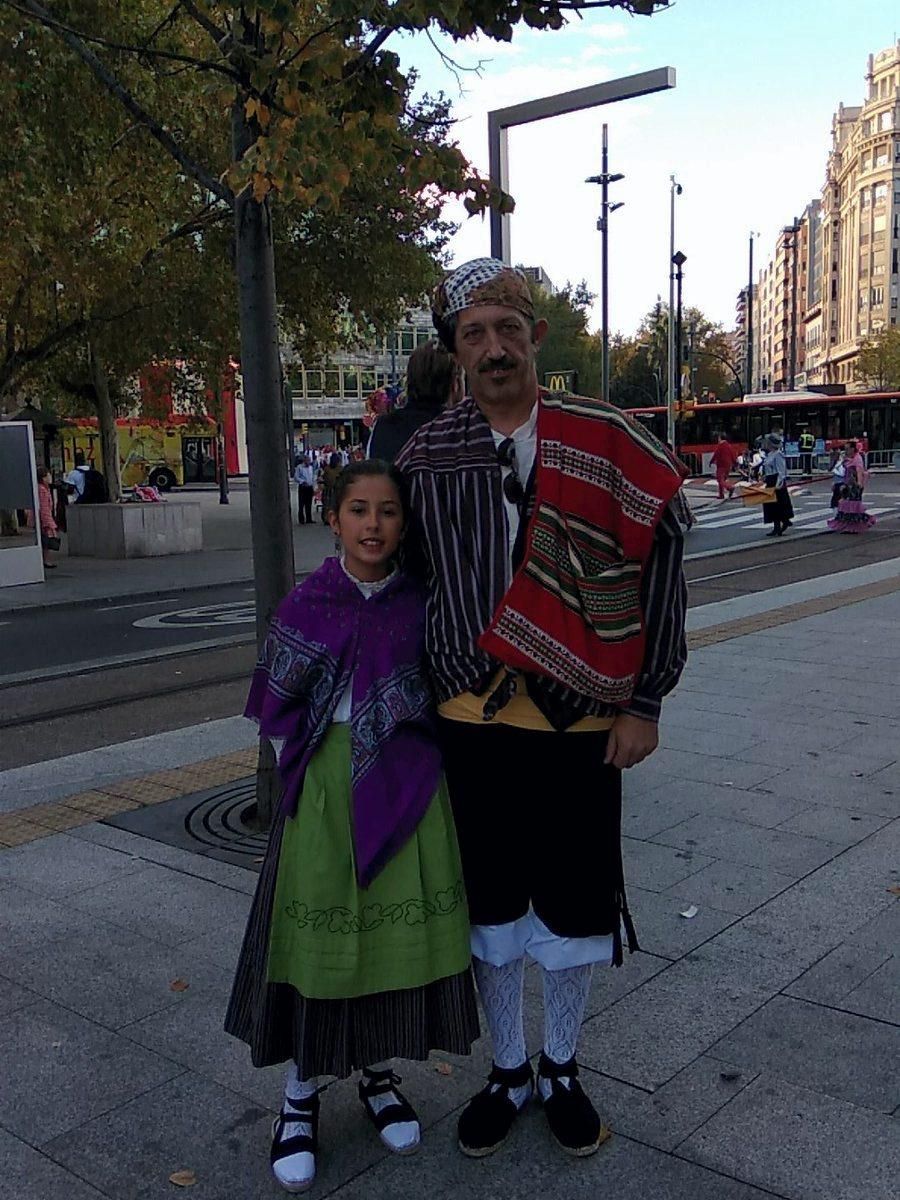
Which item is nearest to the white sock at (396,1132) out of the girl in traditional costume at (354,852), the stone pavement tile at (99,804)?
the girl in traditional costume at (354,852)

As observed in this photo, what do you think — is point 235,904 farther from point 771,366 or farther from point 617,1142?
point 771,366

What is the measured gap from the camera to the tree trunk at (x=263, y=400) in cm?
441

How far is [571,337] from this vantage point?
59.8 metres

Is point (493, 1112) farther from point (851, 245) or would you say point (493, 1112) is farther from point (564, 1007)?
point (851, 245)

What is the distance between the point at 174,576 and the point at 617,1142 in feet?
48.0

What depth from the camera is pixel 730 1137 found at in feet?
8.14

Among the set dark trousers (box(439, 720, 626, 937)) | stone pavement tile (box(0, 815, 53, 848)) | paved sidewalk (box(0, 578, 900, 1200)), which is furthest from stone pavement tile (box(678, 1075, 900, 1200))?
stone pavement tile (box(0, 815, 53, 848))

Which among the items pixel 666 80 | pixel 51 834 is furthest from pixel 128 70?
pixel 51 834

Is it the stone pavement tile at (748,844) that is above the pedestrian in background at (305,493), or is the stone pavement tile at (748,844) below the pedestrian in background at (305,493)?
below

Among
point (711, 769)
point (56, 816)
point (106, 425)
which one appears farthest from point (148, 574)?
point (711, 769)

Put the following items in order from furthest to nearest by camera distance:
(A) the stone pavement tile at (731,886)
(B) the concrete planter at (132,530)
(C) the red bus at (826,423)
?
(C) the red bus at (826,423) → (B) the concrete planter at (132,530) → (A) the stone pavement tile at (731,886)

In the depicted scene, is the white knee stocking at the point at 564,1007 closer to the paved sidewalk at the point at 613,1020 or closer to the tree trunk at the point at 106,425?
the paved sidewalk at the point at 613,1020

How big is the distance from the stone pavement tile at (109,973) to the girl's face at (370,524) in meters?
1.54

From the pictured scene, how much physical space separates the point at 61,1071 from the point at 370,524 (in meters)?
1.65
